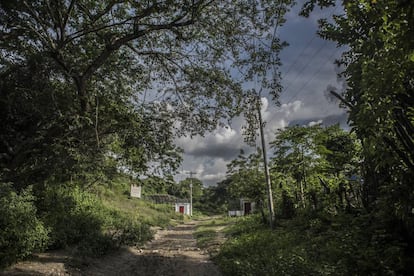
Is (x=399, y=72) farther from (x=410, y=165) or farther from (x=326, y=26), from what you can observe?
(x=326, y=26)

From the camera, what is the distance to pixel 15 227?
778 cm

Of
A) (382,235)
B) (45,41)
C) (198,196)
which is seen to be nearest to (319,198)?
(382,235)

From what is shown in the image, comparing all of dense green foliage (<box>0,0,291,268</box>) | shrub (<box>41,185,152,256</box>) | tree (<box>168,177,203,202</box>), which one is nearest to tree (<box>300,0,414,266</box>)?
dense green foliage (<box>0,0,291,268</box>)

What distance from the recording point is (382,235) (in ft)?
17.4

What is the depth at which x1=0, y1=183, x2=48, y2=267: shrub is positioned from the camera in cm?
761

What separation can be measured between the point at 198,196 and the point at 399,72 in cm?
7914

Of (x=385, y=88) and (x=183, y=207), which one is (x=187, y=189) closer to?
(x=183, y=207)

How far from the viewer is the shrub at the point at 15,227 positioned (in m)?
7.61

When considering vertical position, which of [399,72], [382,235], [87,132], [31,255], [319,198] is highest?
[87,132]

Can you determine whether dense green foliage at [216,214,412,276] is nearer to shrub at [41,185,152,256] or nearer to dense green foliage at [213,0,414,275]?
dense green foliage at [213,0,414,275]

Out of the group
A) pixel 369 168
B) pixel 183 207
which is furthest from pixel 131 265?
pixel 183 207

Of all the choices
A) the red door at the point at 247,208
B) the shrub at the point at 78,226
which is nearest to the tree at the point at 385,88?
the shrub at the point at 78,226

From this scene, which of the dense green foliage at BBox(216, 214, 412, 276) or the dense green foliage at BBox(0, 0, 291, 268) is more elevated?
the dense green foliage at BBox(0, 0, 291, 268)

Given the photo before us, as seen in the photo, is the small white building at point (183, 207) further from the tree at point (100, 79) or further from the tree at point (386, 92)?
the tree at point (386, 92)
